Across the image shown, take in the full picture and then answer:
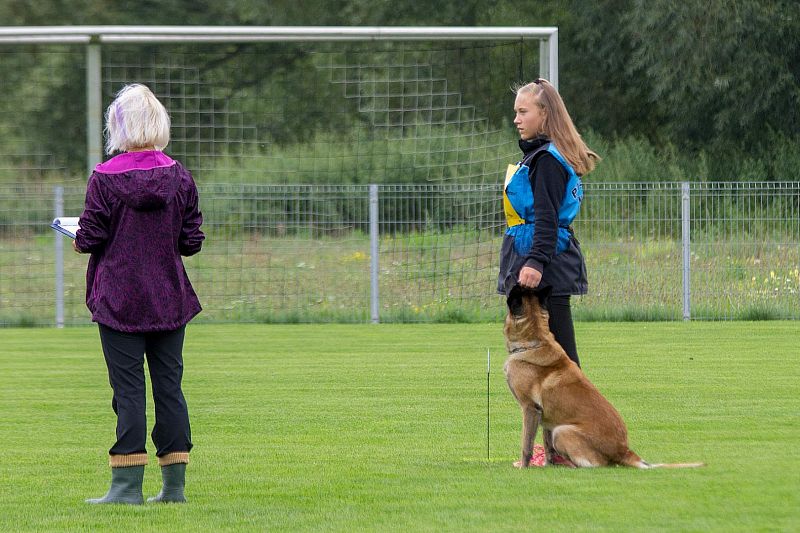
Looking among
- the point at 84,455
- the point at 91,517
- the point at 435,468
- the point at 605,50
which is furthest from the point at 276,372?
the point at 605,50

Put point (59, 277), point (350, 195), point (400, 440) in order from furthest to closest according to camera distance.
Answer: point (350, 195) < point (59, 277) < point (400, 440)

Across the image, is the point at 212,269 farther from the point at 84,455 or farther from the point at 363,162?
the point at 84,455

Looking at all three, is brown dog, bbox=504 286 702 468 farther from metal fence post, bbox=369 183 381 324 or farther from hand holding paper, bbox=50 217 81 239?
metal fence post, bbox=369 183 381 324

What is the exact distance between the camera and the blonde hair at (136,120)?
5.67 meters

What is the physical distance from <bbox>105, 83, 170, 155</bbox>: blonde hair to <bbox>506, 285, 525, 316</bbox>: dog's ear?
1.76m

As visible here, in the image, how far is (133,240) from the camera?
18.6 ft

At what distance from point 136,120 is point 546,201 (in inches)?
74.7

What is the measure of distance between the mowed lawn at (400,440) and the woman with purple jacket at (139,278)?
10.4 inches

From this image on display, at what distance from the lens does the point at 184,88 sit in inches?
613

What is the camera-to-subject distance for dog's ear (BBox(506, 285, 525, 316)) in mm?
6480

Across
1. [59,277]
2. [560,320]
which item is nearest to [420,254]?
[59,277]

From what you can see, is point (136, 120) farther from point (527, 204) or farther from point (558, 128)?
point (558, 128)

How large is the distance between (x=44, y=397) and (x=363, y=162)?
688 centimetres

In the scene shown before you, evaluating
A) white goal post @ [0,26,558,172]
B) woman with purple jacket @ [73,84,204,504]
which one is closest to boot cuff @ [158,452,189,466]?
woman with purple jacket @ [73,84,204,504]
